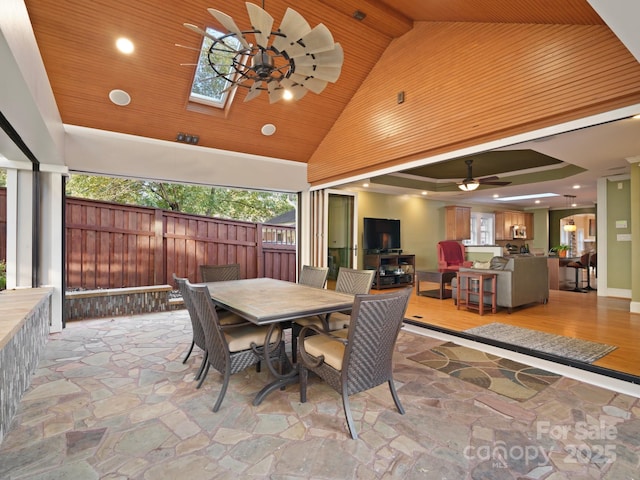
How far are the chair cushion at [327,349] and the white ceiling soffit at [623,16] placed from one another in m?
2.35

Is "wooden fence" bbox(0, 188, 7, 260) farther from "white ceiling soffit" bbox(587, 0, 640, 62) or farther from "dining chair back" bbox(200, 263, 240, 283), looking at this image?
"white ceiling soffit" bbox(587, 0, 640, 62)

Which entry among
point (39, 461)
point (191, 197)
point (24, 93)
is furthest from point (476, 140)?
point (191, 197)

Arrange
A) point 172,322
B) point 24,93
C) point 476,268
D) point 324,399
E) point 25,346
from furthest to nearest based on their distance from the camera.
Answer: point 476,268, point 172,322, point 25,346, point 324,399, point 24,93

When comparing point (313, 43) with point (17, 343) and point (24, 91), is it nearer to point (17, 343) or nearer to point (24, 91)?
point (24, 91)

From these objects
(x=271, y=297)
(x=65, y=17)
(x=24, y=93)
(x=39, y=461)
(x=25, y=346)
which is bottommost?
(x=39, y=461)

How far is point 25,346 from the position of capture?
2664 mm

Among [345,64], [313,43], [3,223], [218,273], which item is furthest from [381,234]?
[3,223]

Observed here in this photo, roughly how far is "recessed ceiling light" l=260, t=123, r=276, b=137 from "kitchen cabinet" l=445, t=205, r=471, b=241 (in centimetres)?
647

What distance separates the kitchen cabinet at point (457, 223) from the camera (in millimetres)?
9562

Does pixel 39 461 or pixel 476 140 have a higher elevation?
pixel 476 140

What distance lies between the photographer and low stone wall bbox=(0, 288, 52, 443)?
2.02 metres

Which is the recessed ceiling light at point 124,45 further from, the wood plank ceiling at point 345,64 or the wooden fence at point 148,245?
the wooden fence at point 148,245

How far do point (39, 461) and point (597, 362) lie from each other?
168 inches

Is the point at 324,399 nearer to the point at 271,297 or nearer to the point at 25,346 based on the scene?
the point at 271,297
